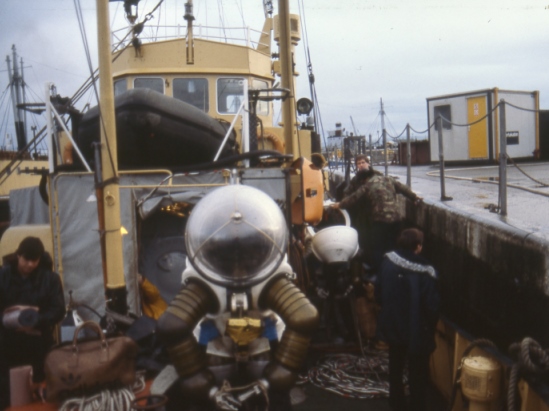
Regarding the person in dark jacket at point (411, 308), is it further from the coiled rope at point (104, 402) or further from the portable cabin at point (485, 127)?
the portable cabin at point (485, 127)

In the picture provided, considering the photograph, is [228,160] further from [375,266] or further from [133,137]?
[375,266]

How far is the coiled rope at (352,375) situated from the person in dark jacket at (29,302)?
2.48 m

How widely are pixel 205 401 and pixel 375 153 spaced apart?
86.4 feet

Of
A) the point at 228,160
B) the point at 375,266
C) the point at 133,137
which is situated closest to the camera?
the point at 228,160

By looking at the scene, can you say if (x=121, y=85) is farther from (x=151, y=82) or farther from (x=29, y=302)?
(x=29, y=302)

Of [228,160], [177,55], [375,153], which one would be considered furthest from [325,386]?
[375,153]

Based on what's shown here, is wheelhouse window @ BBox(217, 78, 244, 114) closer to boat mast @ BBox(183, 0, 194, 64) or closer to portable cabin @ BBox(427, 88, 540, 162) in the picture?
boat mast @ BBox(183, 0, 194, 64)

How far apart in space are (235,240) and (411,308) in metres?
1.94

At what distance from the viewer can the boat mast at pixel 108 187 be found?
4625mm

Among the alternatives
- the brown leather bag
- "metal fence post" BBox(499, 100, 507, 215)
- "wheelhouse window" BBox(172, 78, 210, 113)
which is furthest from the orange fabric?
"wheelhouse window" BBox(172, 78, 210, 113)

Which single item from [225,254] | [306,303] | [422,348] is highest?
[225,254]

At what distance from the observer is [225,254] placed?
123 inches

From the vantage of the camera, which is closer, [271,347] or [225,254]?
[225,254]

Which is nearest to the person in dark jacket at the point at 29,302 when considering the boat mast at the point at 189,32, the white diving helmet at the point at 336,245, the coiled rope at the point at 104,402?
the coiled rope at the point at 104,402
